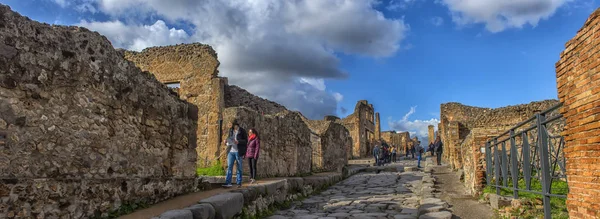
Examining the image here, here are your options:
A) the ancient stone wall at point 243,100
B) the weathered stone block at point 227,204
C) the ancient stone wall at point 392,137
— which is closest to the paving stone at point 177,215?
the weathered stone block at point 227,204

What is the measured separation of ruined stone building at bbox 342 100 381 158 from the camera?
34500 mm

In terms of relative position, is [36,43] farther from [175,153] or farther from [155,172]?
[175,153]

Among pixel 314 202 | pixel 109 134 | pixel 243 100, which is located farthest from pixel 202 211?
pixel 243 100

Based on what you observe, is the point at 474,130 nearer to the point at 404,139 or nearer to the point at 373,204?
the point at 373,204

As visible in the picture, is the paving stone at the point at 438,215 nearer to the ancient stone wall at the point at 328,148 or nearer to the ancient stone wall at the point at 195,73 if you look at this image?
the ancient stone wall at the point at 328,148

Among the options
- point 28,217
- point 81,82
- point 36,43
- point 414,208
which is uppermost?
point 36,43

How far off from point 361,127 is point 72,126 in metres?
32.7

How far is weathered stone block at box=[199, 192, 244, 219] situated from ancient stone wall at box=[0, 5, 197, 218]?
0.79 m

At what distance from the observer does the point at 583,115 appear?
3895 mm

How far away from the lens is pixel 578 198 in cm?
402

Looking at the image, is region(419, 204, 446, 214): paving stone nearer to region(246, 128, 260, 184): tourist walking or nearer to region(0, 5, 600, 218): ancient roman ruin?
region(0, 5, 600, 218): ancient roman ruin

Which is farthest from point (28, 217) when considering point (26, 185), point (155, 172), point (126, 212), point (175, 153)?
point (175, 153)

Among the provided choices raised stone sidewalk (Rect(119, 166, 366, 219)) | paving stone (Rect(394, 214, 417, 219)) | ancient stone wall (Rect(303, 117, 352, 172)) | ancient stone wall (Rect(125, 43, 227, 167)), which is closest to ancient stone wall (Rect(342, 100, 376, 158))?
ancient stone wall (Rect(303, 117, 352, 172))

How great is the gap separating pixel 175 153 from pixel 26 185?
298 cm
